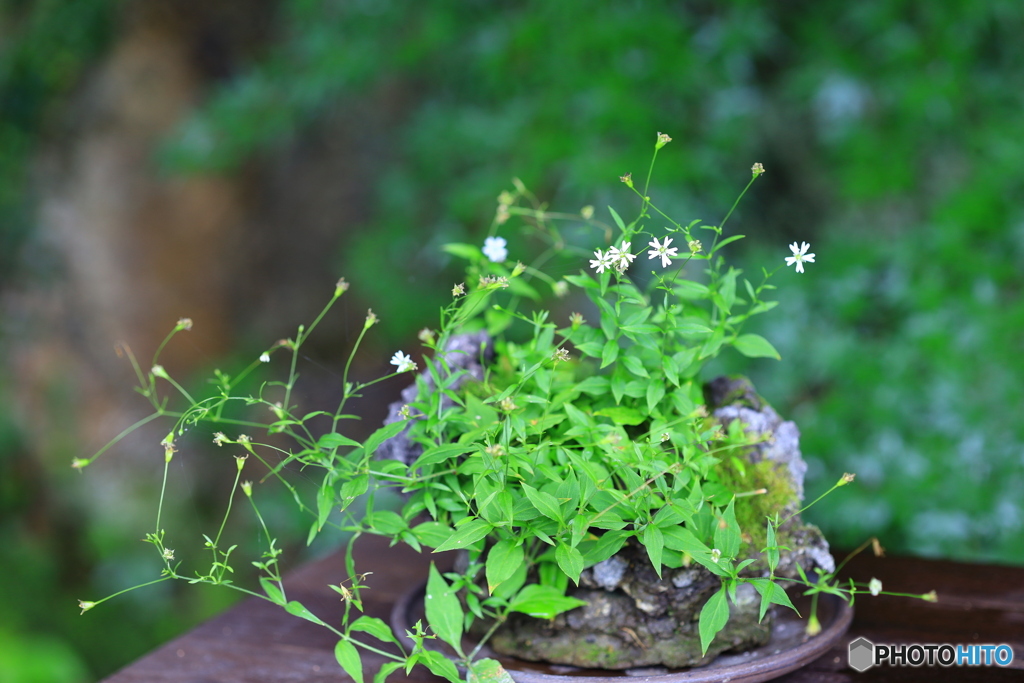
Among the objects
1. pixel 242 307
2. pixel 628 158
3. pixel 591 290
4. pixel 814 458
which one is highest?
pixel 628 158

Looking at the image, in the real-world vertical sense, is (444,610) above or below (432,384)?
below

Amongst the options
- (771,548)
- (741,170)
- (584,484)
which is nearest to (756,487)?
(771,548)

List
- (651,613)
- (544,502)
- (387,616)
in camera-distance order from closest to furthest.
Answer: (544,502), (651,613), (387,616)

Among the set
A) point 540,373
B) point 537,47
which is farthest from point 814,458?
point 540,373

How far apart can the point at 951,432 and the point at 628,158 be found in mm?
824

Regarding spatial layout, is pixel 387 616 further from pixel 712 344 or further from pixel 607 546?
pixel 712 344

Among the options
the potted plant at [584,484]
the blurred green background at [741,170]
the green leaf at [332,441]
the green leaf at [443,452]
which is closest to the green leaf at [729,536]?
the potted plant at [584,484]

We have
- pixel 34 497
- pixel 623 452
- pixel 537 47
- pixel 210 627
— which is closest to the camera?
pixel 623 452

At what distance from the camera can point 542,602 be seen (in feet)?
2.24

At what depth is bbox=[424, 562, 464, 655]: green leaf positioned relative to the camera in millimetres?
686

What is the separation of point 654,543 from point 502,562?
0.40 ft

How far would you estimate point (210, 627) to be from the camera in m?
0.88

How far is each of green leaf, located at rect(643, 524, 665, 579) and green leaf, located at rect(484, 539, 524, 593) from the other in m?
0.10

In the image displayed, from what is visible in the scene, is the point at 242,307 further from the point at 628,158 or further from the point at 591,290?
the point at 591,290
